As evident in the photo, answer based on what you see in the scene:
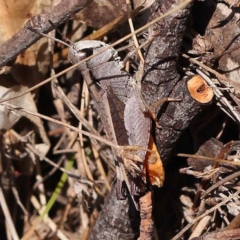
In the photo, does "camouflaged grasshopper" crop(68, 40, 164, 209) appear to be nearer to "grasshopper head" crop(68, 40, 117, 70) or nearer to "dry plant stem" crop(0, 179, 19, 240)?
"grasshopper head" crop(68, 40, 117, 70)

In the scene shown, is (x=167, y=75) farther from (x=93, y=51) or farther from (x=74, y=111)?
(x=74, y=111)

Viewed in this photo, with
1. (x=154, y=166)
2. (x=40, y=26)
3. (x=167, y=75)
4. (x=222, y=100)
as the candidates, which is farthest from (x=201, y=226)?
(x=40, y=26)

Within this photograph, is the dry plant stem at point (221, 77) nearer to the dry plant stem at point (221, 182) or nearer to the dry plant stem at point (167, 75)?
the dry plant stem at point (167, 75)

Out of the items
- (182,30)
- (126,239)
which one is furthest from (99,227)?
(182,30)

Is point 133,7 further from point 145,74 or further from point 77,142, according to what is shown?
point 77,142

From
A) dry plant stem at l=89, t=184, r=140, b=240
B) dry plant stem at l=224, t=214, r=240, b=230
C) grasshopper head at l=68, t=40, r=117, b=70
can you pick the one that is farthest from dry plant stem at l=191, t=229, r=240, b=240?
grasshopper head at l=68, t=40, r=117, b=70

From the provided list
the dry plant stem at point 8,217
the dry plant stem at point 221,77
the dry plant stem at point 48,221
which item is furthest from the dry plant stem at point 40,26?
the dry plant stem at point 48,221
